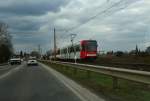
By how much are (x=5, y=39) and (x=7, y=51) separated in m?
4.50

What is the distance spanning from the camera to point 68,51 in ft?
233

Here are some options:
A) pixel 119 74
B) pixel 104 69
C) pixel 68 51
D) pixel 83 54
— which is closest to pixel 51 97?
pixel 119 74

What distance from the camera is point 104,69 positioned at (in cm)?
1869

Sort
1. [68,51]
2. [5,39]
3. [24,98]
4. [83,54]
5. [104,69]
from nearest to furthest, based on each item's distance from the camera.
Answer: [24,98] < [104,69] < [83,54] < [68,51] < [5,39]

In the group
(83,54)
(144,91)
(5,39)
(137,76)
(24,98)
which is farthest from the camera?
(5,39)

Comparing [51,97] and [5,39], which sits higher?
[5,39]

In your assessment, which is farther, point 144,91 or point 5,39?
point 5,39

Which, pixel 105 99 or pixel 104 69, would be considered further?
pixel 104 69

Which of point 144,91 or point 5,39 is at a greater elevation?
point 5,39

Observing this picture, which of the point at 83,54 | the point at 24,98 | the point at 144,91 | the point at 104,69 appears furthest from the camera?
the point at 83,54

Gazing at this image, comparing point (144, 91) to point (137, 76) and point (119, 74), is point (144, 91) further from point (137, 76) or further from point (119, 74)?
point (137, 76)

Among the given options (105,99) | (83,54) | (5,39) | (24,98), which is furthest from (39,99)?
(5,39)

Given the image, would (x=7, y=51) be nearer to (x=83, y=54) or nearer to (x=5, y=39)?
(x=5, y=39)

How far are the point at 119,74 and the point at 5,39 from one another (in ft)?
431
